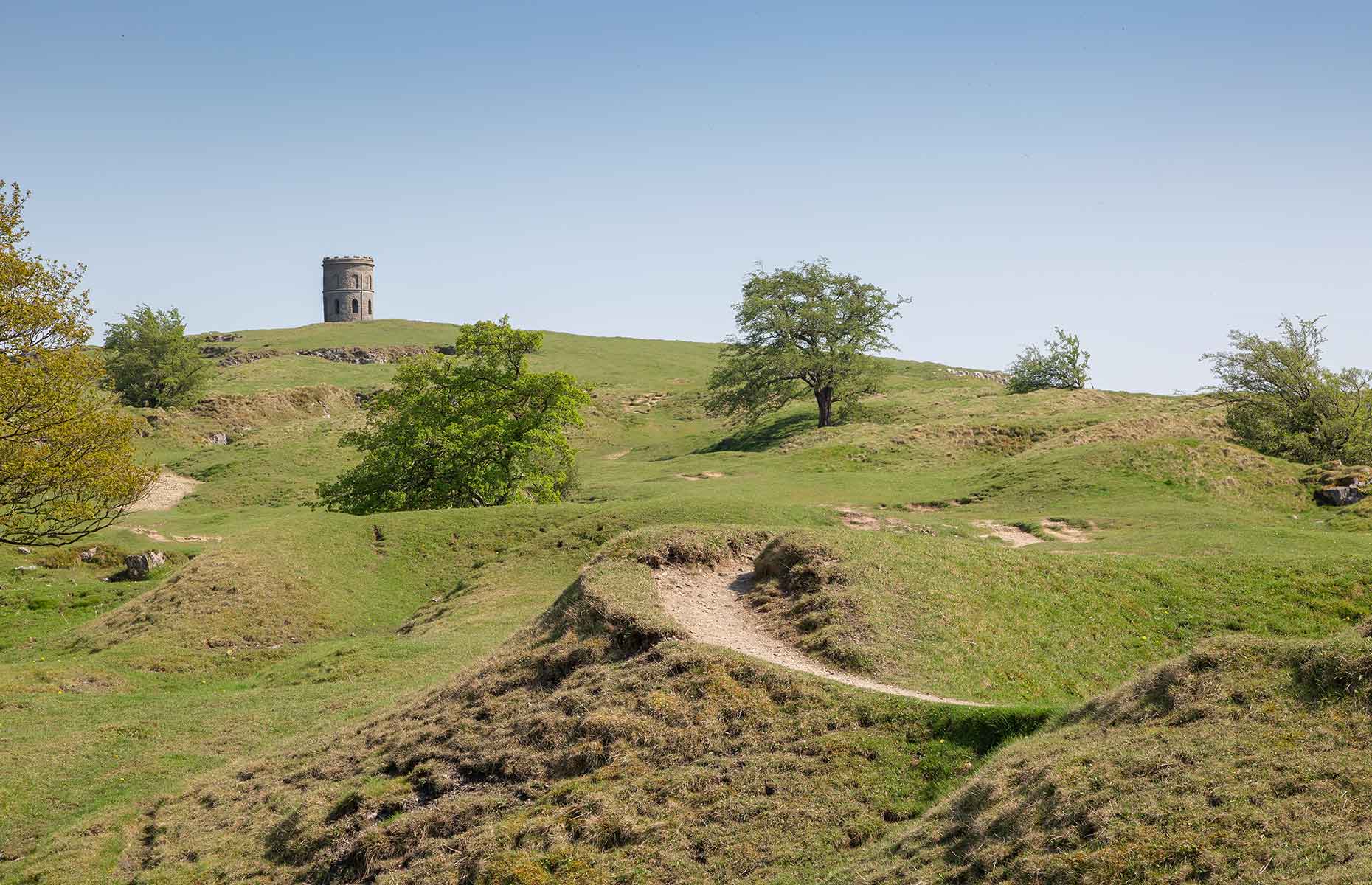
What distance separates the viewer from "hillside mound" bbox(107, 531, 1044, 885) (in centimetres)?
1423

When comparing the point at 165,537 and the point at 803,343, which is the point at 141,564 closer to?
the point at 165,537

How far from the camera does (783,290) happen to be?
73.3 metres

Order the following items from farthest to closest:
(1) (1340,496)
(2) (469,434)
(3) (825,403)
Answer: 1. (3) (825,403)
2. (2) (469,434)
3. (1) (1340,496)

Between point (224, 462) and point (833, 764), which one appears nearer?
point (833, 764)

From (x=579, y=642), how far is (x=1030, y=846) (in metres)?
9.90

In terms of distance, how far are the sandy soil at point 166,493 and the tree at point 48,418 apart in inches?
1071

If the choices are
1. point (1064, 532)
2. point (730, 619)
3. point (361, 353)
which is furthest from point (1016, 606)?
point (361, 353)

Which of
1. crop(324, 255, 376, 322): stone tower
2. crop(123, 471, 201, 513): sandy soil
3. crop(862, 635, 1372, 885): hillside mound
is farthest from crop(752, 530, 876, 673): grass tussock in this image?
crop(324, 255, 376, 322): stone tower

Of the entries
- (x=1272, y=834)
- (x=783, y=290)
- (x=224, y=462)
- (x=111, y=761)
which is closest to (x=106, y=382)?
(x=224, y=462)

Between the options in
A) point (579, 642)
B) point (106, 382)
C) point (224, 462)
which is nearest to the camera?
point (579, 642)

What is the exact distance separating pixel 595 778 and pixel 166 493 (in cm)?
5261

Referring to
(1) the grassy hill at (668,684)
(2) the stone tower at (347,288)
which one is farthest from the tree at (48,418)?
(2) the stone tower at (347,288)

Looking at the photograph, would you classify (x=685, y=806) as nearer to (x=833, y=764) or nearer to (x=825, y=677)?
(x=833, y=764)

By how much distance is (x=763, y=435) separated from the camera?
236 feet
